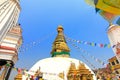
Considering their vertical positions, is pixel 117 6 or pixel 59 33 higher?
pixel 59 33

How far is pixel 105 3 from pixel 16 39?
910 centimetres

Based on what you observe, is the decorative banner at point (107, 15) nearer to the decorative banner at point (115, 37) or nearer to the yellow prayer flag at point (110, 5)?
the decorative banner at point (115, 37)

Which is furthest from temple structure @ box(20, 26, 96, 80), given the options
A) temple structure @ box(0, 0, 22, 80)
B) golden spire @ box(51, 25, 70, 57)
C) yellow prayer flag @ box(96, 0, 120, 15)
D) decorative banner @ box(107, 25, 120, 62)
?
yellow prayer flag @ box(96, 0, 120, 15)

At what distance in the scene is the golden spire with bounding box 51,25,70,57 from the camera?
29125 mm

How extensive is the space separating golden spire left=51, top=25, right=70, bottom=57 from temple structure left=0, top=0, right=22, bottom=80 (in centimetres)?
1711

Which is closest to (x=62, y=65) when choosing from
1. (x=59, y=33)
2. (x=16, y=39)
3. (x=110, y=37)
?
(x=59, y=33)

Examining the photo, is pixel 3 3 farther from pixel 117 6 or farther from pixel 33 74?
pixel 33 74

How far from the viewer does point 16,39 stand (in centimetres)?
1163

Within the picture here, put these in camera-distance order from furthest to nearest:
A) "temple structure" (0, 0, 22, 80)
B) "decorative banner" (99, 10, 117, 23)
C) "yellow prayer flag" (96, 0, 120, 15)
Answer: "temple structure" (0, 0, 22, 80) < "decorative banner" (99, 10, 117, 23) < "yellow prayer flag" (96, 0, 120, 15)

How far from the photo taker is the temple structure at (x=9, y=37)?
8766 millimetres

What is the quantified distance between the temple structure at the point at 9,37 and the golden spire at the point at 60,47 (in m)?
17.1

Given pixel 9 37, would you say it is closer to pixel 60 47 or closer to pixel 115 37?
pixel 115 37

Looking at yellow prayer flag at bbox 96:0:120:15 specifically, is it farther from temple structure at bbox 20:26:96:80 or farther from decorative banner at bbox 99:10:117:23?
temple structure at bbox 20:26:96:80

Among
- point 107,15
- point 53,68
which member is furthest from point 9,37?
point 53,68
